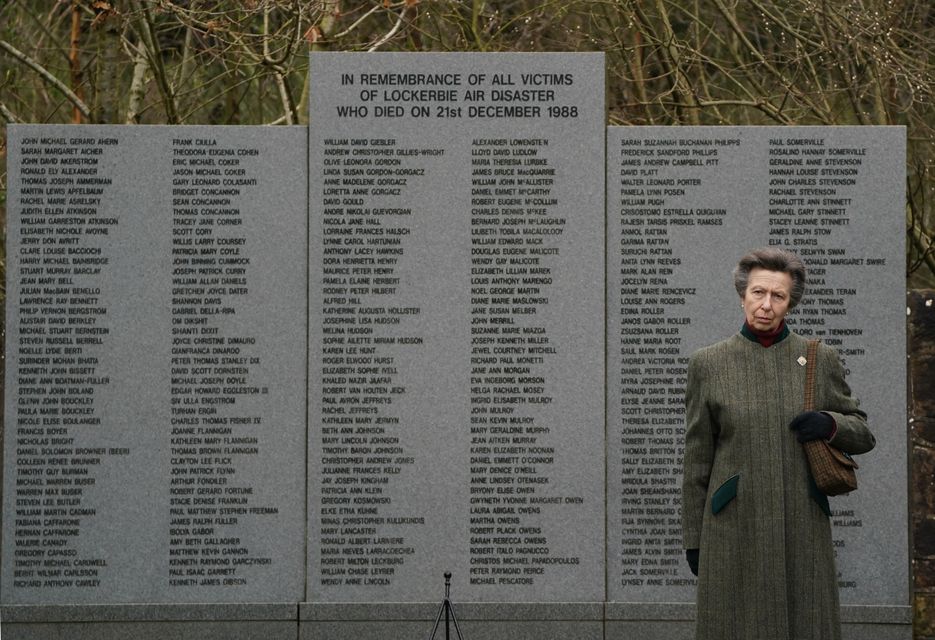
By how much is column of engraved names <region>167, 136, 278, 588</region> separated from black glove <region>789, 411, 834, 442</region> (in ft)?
10.9

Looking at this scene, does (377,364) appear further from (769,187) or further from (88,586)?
(769,187)

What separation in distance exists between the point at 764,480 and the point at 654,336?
7.45 ft

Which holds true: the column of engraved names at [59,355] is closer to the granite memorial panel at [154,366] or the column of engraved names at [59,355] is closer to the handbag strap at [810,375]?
the granite memorial panel at [154,366]

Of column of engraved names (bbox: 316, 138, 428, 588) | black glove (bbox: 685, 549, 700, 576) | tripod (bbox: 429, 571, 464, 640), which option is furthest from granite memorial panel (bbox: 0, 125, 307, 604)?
black glove (bbox: 685, 549, 700, 576)

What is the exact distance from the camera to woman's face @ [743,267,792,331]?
514cm

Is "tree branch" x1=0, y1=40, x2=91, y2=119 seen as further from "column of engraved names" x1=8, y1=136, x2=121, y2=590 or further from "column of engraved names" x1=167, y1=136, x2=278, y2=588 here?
"column of engraved names" x1=167, y1=136, x2=278, y2=588

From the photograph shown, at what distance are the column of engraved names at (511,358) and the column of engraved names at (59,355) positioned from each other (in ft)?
7.00

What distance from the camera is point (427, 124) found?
288 inches

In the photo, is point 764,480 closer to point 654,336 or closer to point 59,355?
point 654,336

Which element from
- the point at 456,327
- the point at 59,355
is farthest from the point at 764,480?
the point at 59,355

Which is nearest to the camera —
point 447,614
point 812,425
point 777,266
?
point 812,425

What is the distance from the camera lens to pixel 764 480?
199 inches

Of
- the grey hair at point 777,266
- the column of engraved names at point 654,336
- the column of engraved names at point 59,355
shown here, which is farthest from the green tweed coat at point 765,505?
the column of engraved names at point 59,355

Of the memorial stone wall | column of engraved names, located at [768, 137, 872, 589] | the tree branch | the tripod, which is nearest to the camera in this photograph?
the tripod
